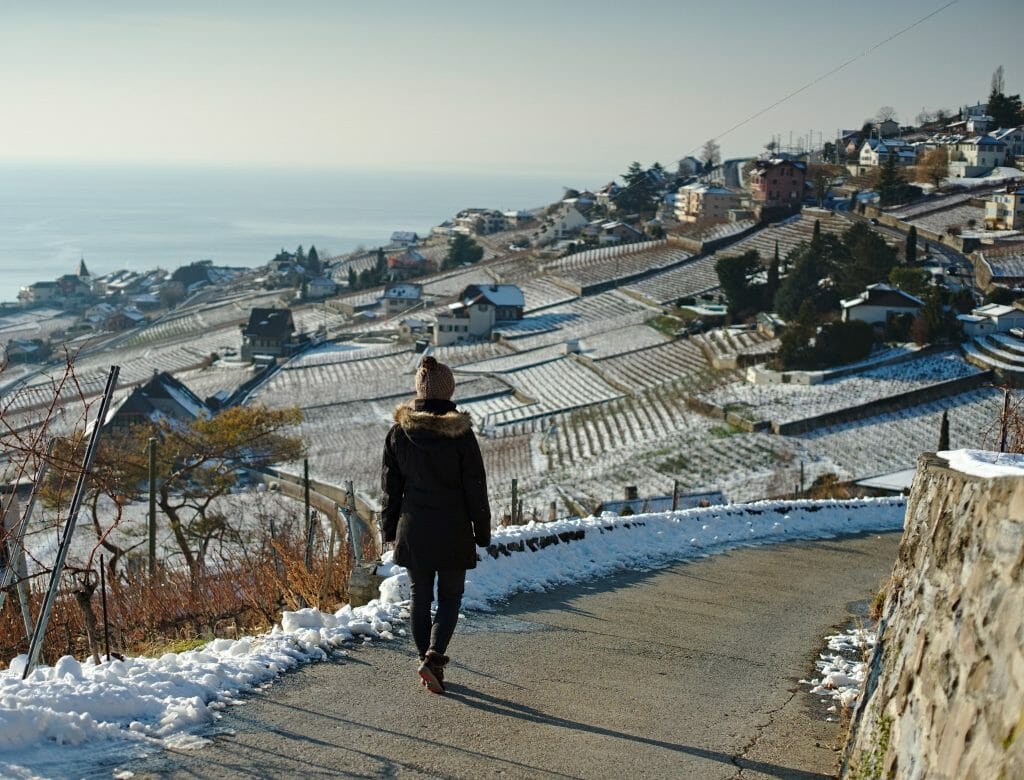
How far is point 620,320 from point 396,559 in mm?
48136

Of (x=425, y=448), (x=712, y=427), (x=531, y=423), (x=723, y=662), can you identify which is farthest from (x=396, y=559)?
(x=531, y=423)

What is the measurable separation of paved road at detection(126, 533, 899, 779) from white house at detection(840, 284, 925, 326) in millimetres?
32681

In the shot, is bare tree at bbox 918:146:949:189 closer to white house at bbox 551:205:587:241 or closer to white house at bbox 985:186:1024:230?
white house at bbox 985:186:1024:230

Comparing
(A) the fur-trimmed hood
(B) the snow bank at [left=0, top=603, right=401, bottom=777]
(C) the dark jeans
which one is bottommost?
(B) the snow bank at [left=0, top=603, right=401, bottom=777]

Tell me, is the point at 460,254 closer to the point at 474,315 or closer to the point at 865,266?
the point at 474,315

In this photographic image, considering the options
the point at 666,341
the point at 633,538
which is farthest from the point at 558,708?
the point at 666,341

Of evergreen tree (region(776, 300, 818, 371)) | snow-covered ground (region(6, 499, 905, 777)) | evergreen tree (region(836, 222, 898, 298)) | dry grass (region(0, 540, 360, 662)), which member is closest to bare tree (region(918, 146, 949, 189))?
evergreen tree (region(836, 222, 898, 298))

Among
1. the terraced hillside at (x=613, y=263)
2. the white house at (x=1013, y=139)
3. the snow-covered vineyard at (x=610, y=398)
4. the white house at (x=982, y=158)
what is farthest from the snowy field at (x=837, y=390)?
the white house at (x=1013, y=139)

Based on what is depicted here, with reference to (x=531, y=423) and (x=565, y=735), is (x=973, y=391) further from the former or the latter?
(x=565, y=735)

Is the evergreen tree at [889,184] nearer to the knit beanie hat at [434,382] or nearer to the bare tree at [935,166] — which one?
the bare tree at [935,166]

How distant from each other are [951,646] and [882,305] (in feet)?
121

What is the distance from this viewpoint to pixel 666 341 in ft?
149

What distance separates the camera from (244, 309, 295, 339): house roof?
54719mm

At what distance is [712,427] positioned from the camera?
104ft
